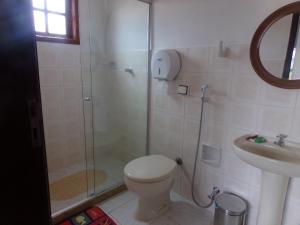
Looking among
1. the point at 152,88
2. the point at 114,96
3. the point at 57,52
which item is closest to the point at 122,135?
the point at 114,96

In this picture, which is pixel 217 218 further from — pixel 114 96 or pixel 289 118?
pixel 114 96

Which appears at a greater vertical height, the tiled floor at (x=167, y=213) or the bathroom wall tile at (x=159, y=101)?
the bathroom wall tile at (x=159, y=101)

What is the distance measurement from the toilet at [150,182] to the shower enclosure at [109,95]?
19.8 inches

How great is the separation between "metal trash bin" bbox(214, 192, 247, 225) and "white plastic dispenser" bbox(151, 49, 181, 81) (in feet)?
3.64

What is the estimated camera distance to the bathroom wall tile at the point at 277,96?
126 centimetres

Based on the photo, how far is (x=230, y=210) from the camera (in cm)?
148

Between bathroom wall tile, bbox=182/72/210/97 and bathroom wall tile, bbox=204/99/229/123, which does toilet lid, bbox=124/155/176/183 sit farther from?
bathroom wall tile, bbox=182/72/210/97

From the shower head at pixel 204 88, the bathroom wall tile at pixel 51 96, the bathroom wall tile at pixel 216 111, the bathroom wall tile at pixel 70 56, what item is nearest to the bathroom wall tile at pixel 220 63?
the shower head at pixel 204 88

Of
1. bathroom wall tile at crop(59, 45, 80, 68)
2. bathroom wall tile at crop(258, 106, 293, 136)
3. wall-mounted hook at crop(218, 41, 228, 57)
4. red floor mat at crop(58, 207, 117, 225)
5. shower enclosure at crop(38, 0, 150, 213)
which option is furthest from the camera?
bathroom wall tile at crop(59, 45, 80, 68)

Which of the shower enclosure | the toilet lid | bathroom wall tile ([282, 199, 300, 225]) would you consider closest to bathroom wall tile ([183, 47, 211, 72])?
the shower enclosure

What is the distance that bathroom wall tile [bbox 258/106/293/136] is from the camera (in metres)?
1.29

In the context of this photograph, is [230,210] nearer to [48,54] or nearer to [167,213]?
[167,213]

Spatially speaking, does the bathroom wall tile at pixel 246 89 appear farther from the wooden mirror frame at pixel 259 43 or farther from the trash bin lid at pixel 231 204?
the trash bin lid at pixel 231 204

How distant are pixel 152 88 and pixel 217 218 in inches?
52.3
